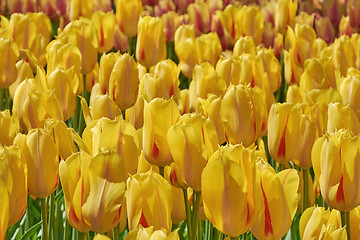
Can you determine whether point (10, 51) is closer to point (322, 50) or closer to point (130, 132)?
point (130, 132)

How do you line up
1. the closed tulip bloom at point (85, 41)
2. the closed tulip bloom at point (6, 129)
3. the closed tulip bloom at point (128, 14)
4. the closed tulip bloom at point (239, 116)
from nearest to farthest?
1. the closed tulip bloom at point (6, 129)
2. the closed tulip bloom at point (239, 116)
3. the closed tulip bloom at point (85, 41)
4. the closed tulip bloom at point (128, 14)

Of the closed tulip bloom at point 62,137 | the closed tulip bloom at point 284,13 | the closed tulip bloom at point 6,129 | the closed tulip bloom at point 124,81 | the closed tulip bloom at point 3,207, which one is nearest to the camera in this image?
the closed tulip bloom at point 3,207

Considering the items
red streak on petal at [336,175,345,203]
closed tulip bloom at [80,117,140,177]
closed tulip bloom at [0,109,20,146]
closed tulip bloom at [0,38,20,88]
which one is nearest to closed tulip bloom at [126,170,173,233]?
closed tulip bloom at [80,117,140,177]

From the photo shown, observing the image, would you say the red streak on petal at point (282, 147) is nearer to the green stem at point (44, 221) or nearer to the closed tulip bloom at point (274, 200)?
the closed tulip bloom at point (274, 200)

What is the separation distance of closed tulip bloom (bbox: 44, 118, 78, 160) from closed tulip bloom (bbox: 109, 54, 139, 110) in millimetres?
564

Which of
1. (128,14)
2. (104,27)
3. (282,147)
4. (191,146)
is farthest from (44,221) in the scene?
(128,14)

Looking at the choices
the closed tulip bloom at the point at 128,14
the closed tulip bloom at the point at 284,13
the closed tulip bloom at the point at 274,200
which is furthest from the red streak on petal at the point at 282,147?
the closed tulip bloom at the point at 284,13

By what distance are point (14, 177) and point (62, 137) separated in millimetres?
266

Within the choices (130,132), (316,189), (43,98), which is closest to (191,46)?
(316,189)

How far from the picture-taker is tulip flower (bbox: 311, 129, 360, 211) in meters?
1.47

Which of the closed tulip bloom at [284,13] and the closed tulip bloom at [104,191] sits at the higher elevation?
the closed tulip bloom at [104,191]

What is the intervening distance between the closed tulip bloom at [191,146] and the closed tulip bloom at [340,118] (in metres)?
0.47

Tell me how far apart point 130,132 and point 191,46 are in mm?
1547

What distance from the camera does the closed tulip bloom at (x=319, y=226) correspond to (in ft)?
4.24
